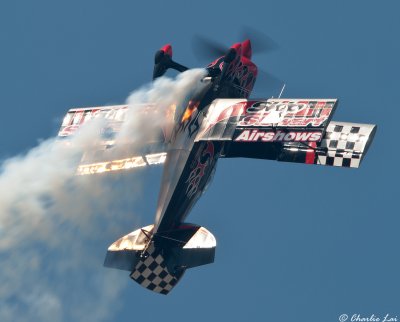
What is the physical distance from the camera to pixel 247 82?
31422 mm

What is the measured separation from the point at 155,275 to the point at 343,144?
5141 millimetres

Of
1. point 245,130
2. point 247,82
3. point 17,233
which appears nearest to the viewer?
point 17,233

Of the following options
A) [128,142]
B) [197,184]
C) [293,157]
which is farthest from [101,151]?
[293,157]

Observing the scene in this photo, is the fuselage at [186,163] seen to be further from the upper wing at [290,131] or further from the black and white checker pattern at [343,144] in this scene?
the black and white checker pattern at [343,144]

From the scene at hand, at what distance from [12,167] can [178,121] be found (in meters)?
3.94

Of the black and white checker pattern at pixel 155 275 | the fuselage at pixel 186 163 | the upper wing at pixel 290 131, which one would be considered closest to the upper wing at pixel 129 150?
the fuselage at pixel 186 163

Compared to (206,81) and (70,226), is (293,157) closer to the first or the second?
(206,81)

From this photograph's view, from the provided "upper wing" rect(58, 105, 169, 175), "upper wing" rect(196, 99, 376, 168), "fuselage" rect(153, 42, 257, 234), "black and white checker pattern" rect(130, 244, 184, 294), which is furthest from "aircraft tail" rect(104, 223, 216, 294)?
"upper wing" rect(196, 99, 376, 168)

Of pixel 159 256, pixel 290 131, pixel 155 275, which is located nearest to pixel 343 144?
pixel 290 131

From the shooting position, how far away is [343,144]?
95.7ft

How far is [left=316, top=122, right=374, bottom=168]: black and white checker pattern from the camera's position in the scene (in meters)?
28.9

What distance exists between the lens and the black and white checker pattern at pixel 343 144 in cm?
2886

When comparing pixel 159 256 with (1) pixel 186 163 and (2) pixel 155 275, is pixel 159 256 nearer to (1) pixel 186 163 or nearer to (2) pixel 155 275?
(2) pixel 155 275

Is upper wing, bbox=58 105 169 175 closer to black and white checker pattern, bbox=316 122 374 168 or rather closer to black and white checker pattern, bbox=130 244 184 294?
black and white checker pattern, bbox=130 244 184 294
